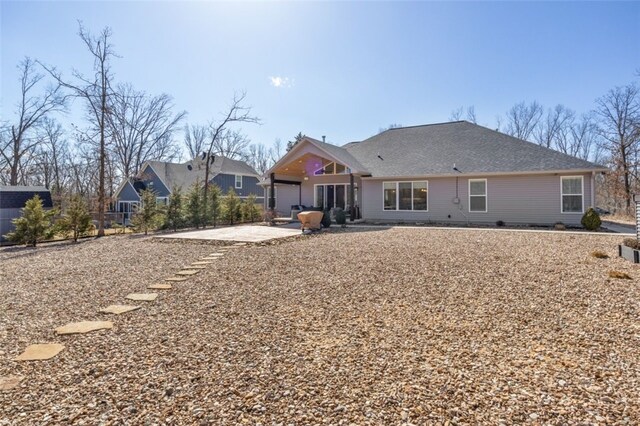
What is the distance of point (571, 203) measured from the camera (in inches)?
541

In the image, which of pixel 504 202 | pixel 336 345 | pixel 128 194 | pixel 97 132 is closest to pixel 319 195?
pixel 504 202

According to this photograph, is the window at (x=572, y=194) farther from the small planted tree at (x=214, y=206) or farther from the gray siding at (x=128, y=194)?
the gray siding at (x=128, y=194)

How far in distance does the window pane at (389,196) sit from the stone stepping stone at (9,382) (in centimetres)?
1565

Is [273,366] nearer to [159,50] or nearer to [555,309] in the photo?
[555,309]

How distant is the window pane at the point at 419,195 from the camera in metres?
16.3

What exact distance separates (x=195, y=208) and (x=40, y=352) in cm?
1349

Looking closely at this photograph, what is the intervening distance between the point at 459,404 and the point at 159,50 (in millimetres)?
17096

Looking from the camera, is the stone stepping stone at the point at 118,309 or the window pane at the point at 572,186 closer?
the stone stepping stone at the point at 118,309

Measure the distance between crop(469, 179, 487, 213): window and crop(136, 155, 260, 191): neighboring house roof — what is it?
21.0 meters

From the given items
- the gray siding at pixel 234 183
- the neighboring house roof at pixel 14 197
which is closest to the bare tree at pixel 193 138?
the gray siding at pixel 234 183

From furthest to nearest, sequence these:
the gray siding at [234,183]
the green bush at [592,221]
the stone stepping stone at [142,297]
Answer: the gray siding at [234,183] < the green bush at [592,221] < the stone stepping stone at [142,297]

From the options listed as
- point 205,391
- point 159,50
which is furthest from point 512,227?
point 159,50

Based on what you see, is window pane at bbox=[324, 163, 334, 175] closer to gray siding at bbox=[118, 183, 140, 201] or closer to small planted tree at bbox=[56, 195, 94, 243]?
small planted tree at bbox=[56, 195, 94, 243]

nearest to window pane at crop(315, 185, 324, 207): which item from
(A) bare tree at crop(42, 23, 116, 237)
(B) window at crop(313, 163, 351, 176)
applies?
(B) window at crop(313, 163, 351, 176)
